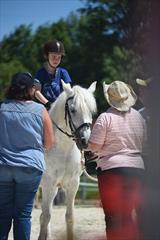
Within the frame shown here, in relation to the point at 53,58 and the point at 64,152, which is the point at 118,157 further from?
Answer: the point at 53,58

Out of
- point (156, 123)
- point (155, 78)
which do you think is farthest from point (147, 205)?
point (155, 78)

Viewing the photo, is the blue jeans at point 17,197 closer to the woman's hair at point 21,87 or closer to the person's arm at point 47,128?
the person's arm at point 47,128

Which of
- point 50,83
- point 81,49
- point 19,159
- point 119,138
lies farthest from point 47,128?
point 81,49

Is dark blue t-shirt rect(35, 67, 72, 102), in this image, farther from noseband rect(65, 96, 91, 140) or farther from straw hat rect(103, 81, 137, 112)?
straw hat rect(103, 81, 137, 112)

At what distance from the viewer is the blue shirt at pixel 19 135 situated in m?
4.20

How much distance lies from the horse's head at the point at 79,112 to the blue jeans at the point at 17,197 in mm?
1179

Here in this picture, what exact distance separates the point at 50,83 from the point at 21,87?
2050 millimetres

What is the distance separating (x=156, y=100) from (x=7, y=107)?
2487mm

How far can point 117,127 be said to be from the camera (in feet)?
14.1

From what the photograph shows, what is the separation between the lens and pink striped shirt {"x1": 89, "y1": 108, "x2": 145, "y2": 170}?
4281 mm

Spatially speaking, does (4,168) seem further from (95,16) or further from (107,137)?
(95,16)

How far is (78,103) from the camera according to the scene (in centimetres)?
566

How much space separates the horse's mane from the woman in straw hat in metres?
1.23

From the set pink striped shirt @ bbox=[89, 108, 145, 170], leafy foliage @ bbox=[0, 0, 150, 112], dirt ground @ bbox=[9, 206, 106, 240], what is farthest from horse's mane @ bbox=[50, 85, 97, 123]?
leafy foliage @ bbox=[0, 0, 150, 112]
